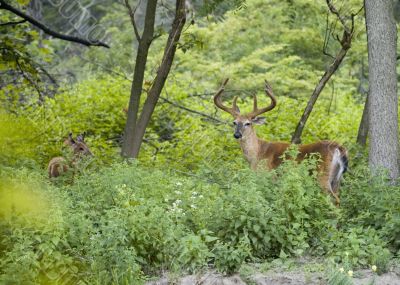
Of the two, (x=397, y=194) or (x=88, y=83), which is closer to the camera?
(x=397, y=194)

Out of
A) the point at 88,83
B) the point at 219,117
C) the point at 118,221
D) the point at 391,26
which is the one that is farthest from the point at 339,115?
the point at 118,221

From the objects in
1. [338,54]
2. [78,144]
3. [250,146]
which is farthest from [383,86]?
[78,144]

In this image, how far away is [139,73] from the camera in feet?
38.3

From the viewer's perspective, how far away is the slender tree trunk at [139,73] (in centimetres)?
1142

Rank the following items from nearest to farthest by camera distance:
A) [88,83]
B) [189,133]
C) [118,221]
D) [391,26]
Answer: [118,221] < [391,26] < [189,133] < [88,83]

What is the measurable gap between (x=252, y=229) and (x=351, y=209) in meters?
1.64

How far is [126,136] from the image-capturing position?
38.9ft

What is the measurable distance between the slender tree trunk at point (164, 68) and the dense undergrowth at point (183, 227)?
2.36 metres

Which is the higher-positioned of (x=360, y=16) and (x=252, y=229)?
(x=360, y=16)

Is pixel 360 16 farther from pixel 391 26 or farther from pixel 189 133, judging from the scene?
pixel 391 26

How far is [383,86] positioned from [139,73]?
11.2ft

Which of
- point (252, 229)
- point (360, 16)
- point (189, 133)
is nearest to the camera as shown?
point (252, 229)

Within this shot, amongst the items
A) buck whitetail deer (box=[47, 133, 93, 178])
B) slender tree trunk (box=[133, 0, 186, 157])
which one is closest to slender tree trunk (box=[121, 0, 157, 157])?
slender tree trunk (box=[133, 0, 186, 157])

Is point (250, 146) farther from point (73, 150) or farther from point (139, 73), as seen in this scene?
point (73, 150)
